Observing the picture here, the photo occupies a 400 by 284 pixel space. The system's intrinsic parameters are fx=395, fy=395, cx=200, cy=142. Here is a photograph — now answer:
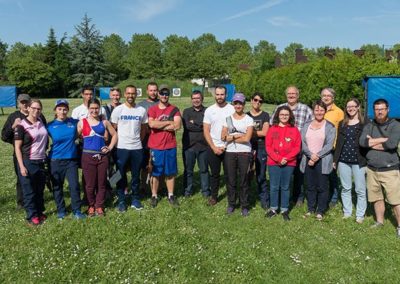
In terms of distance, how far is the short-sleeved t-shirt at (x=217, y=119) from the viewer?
22.3 feet

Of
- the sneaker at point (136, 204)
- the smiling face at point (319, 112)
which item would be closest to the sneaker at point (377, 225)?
the smiling face at point (319, 112)

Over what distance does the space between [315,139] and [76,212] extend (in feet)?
13.1

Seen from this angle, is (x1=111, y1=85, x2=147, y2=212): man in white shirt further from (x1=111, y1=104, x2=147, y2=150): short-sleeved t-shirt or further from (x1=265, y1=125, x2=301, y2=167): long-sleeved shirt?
(x1=265, y1=125, x2=301, y2=167): long-sleeved shirt

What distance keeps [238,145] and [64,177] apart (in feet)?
9.28

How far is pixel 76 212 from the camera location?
6312 millimetres

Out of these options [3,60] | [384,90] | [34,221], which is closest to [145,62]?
[3,60]

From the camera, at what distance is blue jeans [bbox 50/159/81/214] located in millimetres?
6145

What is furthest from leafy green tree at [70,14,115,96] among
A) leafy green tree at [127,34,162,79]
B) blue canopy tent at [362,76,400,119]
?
blue canopy tent at [362,76,400,119]

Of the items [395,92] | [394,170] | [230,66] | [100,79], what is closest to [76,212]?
[394,170]

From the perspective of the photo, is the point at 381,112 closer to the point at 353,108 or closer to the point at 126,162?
the point at 353,108

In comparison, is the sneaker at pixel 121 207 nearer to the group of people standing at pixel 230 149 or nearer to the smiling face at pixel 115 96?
the group of people standing at pixel 230 149

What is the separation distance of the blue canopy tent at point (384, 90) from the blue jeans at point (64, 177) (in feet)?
49.5

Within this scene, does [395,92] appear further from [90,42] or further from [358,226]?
[90,42]

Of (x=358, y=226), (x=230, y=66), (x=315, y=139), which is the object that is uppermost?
(x=230, y=66)
